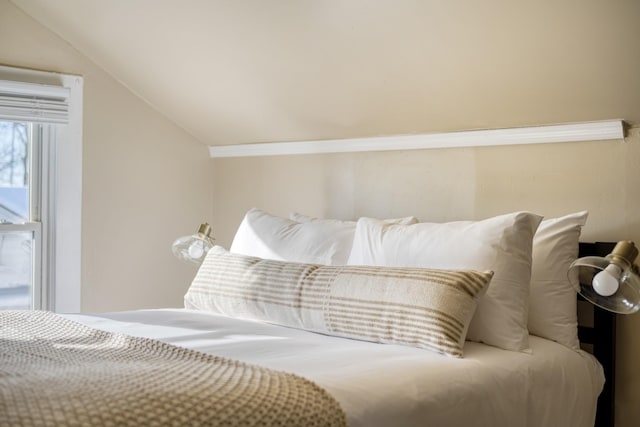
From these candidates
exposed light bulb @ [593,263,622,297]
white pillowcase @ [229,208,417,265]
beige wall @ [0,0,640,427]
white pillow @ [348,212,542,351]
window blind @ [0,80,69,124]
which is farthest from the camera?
window blind @ [0,80,69,124]

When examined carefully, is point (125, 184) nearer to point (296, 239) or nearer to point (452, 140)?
point (296, 239)

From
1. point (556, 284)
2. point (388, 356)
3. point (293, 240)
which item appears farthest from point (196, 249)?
point (556, 284)

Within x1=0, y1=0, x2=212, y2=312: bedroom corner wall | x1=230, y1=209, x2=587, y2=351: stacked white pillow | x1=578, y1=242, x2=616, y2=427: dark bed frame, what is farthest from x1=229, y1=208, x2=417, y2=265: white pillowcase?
x1=0, y1=0, x2=212, y2=312: bedroom corner wall

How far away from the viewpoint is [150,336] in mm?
2350

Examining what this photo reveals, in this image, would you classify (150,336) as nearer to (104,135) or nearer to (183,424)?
(183,424)

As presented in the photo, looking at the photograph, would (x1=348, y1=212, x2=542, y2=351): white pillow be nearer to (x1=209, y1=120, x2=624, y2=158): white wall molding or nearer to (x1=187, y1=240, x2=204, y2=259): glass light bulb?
(x1=209, y1=120, x2=624, y2=158): white wall molding

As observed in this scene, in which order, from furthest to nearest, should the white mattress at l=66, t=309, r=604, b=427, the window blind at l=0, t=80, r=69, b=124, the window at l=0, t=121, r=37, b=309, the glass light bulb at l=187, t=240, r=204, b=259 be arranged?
the window at l=0, t=121, r=37, b=309 < the window blind at l=0, t=80, r=69, b=124 < the glass light bulb at l=187, t=240, r=204, b=259 < the white mattress at l=66, t=309, r=604, b=427

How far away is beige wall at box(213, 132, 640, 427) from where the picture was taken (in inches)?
98.0

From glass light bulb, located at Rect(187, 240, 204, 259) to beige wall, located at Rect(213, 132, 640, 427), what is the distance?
614 millimetres

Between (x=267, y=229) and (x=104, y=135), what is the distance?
3.66 ft

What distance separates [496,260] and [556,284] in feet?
0.87

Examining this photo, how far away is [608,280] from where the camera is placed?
2.01m

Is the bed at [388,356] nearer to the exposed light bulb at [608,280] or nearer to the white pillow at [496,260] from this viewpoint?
Answer: the white pillow at [496,260]

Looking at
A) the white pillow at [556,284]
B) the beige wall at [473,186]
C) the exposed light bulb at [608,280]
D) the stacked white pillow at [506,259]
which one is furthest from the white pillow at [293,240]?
the exposed light bulb at [608,280]
